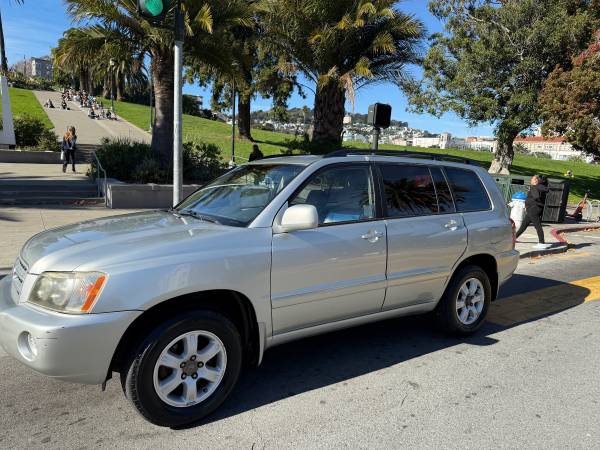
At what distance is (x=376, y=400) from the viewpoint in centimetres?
357

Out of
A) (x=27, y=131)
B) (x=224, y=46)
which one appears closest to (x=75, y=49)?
(x=224, y=46)

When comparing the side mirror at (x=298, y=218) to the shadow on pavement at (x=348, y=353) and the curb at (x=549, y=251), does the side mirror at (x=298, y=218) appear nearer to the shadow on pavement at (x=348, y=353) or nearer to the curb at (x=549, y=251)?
the shadow on pavement at (x=348, y=353)

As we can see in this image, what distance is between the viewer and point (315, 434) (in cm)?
309

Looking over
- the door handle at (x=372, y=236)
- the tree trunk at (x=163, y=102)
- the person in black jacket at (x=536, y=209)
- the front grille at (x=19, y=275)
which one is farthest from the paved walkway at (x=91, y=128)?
A: the door handle at (x=372, y=236)

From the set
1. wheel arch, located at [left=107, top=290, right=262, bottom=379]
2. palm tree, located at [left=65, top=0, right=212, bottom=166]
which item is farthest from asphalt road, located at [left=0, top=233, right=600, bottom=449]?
palm tree, located at [left=65, top=0, right=212, bottom=166]

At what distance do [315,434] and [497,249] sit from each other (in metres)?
2.94

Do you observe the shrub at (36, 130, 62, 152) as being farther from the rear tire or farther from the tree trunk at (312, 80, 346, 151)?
the rear tire

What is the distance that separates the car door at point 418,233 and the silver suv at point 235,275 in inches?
0.5

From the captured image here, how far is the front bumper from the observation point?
8.87 ft

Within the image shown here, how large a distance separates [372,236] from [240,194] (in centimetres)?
112

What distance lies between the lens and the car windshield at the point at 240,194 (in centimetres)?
364

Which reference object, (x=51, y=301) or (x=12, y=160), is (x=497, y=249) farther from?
(x=12, y=160)

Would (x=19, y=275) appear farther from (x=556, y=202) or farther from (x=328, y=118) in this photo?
(x=556, y=202)

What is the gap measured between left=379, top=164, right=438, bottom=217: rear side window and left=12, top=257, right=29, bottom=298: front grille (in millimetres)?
2736
